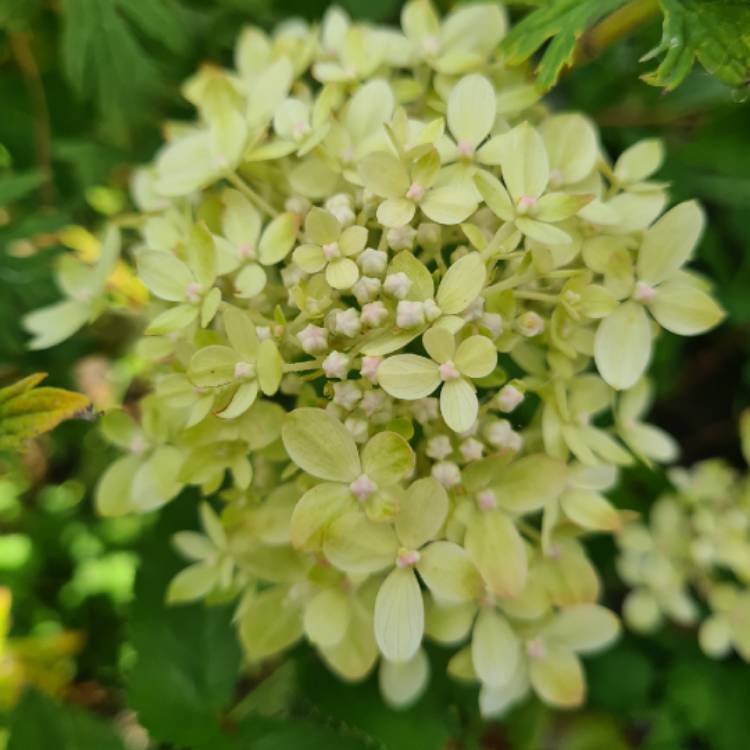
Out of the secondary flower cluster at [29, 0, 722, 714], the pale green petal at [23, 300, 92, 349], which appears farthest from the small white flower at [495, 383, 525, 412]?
the pale green petal at [23, 300, 92, 349]

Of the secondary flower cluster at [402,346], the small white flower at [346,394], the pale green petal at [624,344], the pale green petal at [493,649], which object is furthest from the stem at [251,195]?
the pale green petal at [493,649]

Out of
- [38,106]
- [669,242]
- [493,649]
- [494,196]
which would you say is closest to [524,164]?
[494,196]

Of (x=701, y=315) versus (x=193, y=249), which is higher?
(x=193, y=249)

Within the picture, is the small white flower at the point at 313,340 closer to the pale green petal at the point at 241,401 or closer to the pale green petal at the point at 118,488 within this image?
the pale green petal at the point at 241,401

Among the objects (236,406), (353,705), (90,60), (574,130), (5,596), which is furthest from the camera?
(5,596)

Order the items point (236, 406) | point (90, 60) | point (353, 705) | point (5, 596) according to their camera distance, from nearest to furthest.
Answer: point (236, 406) → point (353, 705) → point (90, 60) → point (5, 596)

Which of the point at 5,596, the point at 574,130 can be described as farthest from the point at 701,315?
the point at 5,596

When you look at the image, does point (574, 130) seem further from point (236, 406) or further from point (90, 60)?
point (90, 60)

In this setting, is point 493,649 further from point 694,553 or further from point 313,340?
point 694,553
